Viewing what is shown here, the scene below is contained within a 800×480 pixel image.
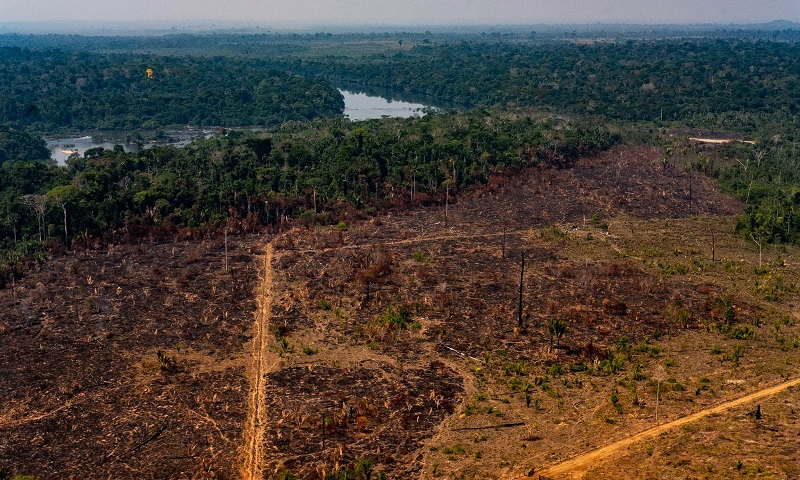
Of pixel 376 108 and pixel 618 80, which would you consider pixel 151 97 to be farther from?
pixel 618 80

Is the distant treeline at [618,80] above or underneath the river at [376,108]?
above

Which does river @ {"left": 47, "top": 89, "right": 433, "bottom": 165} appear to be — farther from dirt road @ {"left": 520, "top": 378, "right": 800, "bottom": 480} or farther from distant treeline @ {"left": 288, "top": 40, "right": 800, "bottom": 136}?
dirt road @ {"left": 520, "top": 378, "right": 800, "bottom": 480}

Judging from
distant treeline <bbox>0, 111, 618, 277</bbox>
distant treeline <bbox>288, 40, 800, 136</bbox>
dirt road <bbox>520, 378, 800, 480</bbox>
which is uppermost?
distant treeline <bbox>288, 40, 800, 136</bbox>

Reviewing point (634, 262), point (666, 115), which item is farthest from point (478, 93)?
point (634, 262)

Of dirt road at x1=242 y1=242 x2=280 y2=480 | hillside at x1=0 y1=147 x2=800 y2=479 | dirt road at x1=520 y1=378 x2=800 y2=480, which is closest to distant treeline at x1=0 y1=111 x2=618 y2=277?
hillside at x1=0 y1=147 x2=800 y2=479

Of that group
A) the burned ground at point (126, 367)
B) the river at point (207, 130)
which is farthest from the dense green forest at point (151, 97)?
the burned ground at point (126, 367)

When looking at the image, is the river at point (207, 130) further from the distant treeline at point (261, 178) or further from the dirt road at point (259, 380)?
the dirt road at point (259, 380)
